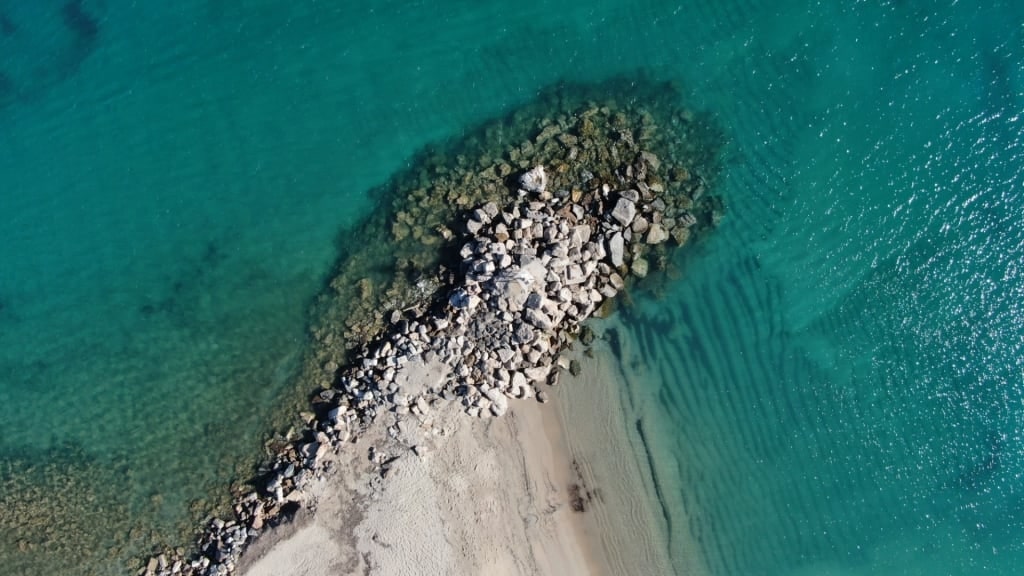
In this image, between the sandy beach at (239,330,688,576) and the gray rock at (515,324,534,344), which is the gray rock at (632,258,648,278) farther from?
the gray rock at (515,324,534,344)

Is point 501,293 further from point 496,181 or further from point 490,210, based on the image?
point 496,181

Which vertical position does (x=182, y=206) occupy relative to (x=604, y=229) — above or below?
above

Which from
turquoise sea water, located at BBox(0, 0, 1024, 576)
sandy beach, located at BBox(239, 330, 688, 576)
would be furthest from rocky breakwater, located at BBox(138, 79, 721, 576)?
turquoise sea water, located at BBox(0, 0, 1024, 576)

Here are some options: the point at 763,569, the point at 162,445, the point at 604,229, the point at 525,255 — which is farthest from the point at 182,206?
the point at 763,569

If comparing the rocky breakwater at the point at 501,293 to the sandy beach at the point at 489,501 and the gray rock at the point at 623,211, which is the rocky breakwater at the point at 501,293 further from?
the sandy beach at the point at 489,501

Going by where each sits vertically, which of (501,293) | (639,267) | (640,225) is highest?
(640,225)

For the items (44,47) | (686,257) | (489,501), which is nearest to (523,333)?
(489,501)

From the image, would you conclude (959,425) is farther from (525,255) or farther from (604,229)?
(525,255)
